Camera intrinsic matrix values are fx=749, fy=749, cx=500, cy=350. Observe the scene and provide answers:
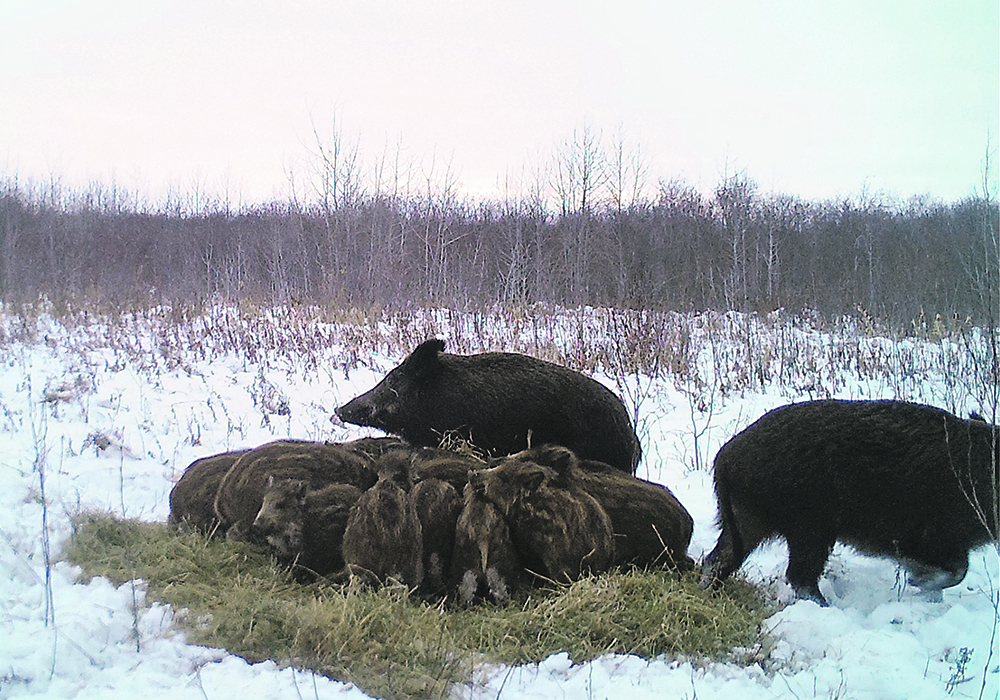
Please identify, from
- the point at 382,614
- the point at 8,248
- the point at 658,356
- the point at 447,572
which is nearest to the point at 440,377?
the point at 447,572

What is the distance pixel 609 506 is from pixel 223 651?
2212mm

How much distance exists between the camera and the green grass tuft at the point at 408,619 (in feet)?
10.2

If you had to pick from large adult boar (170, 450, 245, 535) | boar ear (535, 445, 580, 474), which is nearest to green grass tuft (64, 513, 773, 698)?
large adult boar (170, 450, 245, 535)

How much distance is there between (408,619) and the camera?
3.49 meters

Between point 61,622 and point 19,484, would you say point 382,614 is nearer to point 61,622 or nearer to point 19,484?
point 61,622

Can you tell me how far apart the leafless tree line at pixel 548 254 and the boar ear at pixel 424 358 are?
5.11 meters

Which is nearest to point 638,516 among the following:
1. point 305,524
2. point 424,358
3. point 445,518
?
point 445,518

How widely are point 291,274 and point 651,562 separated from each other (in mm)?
14836

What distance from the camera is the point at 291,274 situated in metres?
17.6

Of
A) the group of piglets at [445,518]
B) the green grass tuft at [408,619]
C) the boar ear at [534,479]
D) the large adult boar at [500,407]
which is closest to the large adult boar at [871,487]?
the green grass tuft at [408,619]

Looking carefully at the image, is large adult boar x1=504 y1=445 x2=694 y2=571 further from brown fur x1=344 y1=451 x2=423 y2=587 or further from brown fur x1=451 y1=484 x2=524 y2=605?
brown fur x1=344 y1=451 x2=423 y2=587

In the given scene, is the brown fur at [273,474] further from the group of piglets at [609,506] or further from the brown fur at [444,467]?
the brown fur at [444,467]

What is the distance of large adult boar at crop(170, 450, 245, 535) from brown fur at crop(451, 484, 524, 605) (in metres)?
1.59

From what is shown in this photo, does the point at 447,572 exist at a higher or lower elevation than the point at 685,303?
lower
